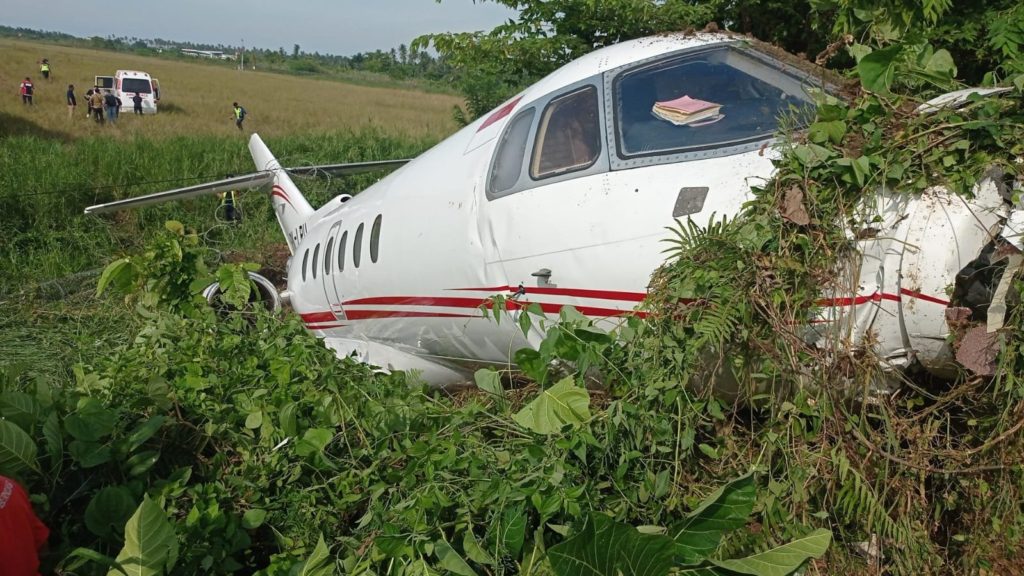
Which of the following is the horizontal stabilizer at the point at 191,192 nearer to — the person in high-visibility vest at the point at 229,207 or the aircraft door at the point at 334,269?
the aircraft door at the point at 334,269

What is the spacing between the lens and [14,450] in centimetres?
378

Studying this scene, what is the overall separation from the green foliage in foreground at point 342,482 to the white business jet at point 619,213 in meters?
0.74

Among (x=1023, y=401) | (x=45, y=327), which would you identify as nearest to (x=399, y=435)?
(x=1023, y=401)

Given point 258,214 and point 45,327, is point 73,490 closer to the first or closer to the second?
point 45,327

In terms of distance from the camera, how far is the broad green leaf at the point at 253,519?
13.4 ft

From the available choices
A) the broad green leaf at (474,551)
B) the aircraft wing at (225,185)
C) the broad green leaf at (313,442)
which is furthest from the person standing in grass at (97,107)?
Result: the broad green leaf at (474,551)

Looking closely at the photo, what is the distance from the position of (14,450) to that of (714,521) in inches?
116

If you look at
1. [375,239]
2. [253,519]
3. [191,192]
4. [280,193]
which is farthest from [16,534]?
[280,193]

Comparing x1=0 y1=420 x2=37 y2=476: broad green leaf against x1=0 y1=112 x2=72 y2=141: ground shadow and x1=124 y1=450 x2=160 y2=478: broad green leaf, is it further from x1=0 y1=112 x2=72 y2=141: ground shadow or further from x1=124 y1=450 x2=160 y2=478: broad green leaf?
x1=0 y1=112 x2=72 y2=141: ground shadow

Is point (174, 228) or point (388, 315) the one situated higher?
point (174, 228)

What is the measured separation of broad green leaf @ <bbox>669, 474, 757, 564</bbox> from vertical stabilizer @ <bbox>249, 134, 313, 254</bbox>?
373 inches

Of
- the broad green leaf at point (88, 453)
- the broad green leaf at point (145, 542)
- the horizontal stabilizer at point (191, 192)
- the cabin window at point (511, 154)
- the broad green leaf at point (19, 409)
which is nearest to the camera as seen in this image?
the broad green leaf at point (145, 542)

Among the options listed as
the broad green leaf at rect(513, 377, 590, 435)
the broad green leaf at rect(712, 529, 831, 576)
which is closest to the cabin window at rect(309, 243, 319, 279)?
the broad green leaf at rect(513, 377, 590, 435)

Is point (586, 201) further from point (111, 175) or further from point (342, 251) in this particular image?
point (111, 175)
